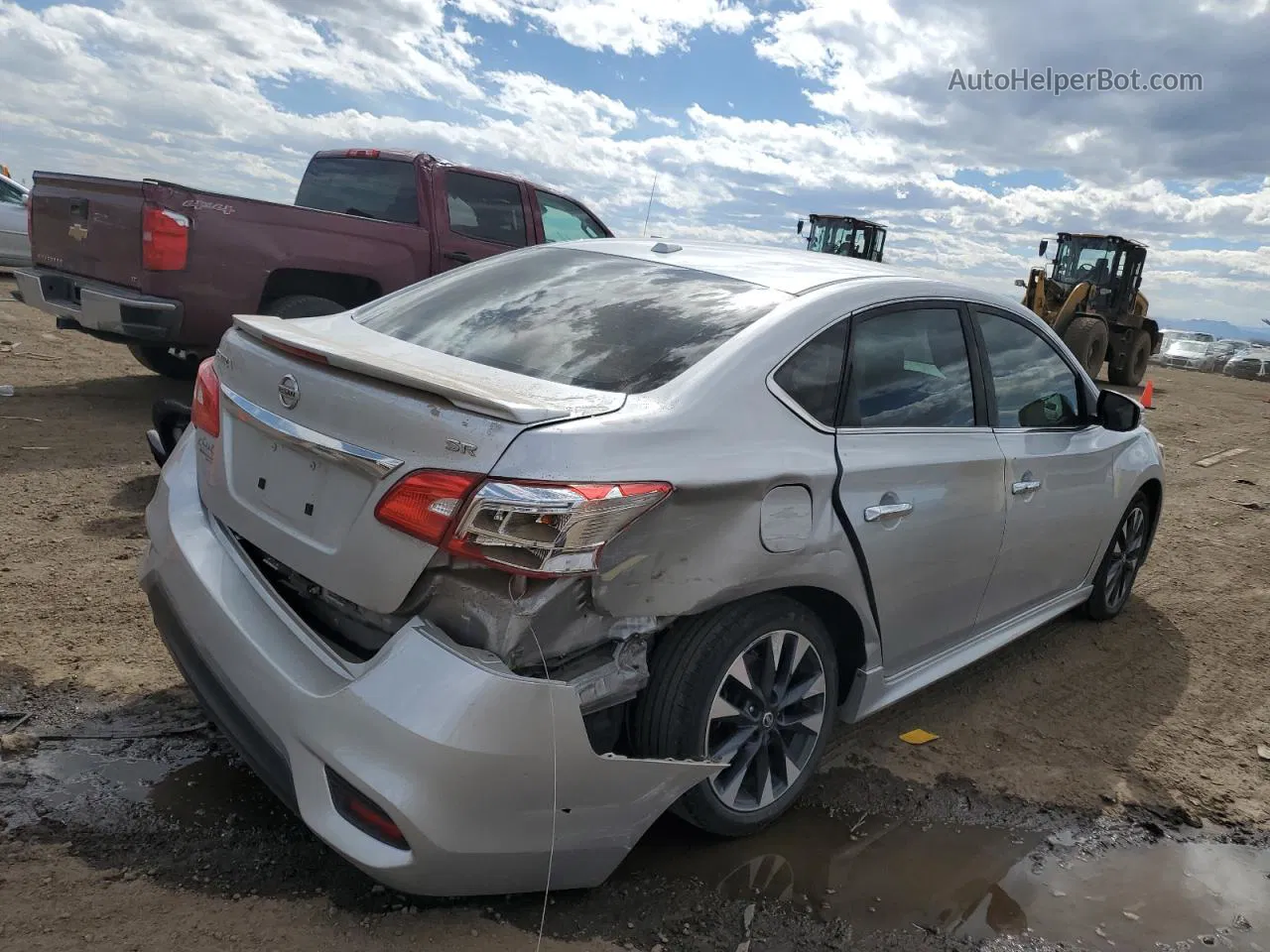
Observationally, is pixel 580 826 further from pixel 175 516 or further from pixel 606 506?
pixel 175 516

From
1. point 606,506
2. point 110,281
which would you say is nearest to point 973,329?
point 606,506

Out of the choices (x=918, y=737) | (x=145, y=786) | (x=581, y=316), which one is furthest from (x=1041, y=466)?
(x=145, y=786)

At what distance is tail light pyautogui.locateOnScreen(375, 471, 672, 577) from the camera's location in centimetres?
205

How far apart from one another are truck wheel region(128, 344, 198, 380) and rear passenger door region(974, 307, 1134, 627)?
6183 millimetres

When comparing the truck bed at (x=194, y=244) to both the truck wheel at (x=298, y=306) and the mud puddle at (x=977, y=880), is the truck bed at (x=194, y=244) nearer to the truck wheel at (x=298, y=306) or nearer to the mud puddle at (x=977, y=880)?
the truck wheel at (x=298, y=306)

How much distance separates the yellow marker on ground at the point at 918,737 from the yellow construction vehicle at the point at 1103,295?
15.1 m

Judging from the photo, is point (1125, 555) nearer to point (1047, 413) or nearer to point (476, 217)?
point (1047, 413)

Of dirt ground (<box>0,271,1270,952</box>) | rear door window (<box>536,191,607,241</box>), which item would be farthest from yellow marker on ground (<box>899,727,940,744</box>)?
rear door window (<box>536,191,607,241</box>)

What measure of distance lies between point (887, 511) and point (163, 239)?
4983 millimetres

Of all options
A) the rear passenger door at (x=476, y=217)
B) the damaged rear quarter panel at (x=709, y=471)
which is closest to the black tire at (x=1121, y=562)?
the damaged rear quarter panel at (x=709, y=471)

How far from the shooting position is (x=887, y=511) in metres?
2.82

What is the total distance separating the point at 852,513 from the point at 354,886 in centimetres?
161

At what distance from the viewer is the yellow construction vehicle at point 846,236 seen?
19922 millimetres

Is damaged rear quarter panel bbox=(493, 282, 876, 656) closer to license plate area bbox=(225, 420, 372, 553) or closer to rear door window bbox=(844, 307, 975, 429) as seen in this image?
rear door window bbox=(844, 307, 975, 429)
